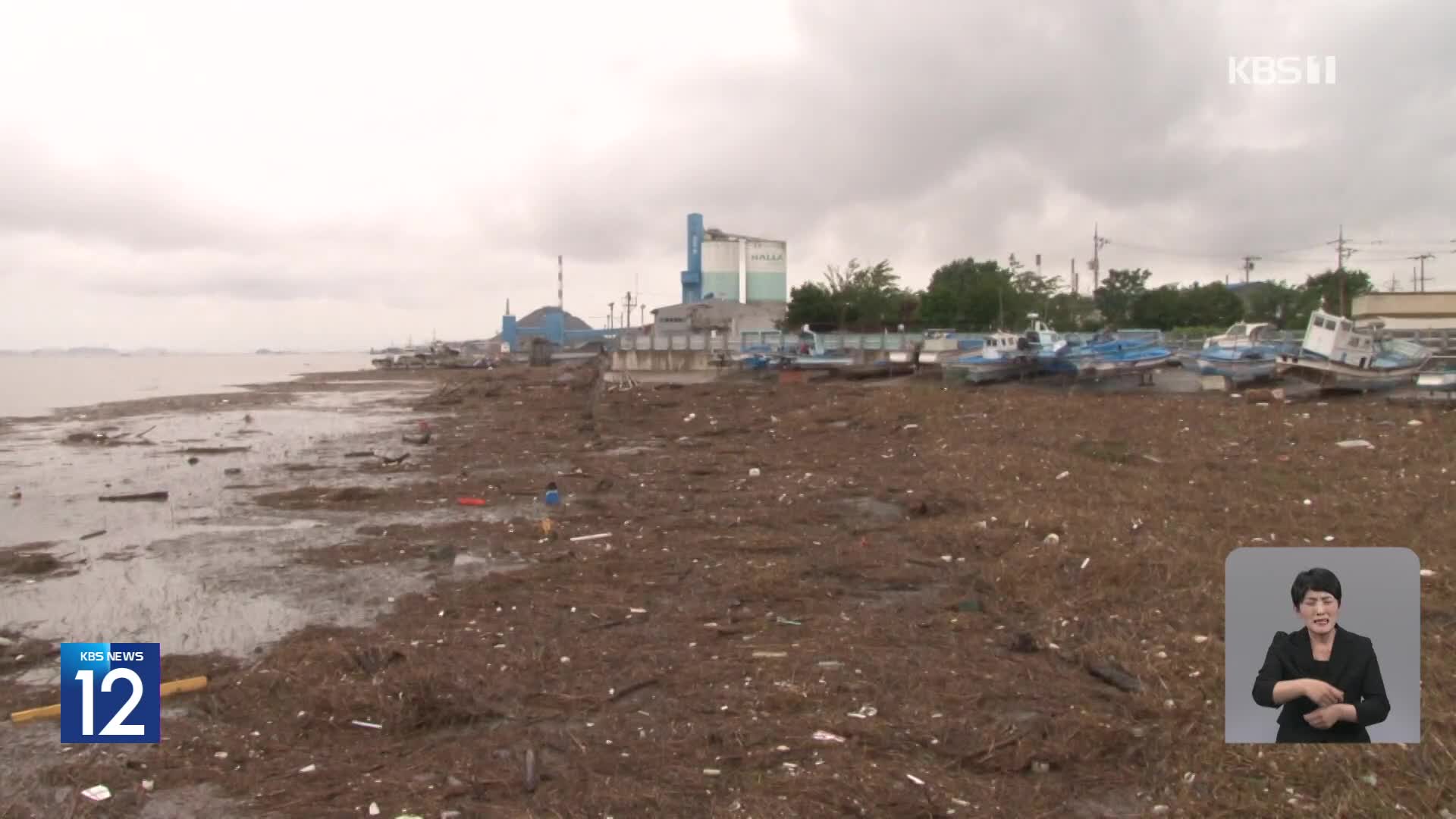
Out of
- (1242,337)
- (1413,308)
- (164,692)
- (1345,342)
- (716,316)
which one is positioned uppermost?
(716,316)

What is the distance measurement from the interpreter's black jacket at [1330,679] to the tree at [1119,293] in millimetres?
64195

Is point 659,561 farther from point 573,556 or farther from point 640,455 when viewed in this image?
point 640,455

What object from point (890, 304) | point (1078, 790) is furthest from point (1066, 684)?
point (890, 304)

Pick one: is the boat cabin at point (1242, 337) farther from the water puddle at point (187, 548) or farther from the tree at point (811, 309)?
the tree at point (811, 309)

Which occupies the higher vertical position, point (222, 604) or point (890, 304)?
point (890, 304)

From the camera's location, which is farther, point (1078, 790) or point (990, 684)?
point (990, 684)

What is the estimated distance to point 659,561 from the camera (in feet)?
26.5

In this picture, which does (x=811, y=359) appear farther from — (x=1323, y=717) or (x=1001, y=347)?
(x=1323, y=717)

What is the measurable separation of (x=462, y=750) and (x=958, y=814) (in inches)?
89.1

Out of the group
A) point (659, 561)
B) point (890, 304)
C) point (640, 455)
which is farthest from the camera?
point (890, 304)

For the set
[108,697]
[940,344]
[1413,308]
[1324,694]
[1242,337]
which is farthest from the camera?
[940,344]

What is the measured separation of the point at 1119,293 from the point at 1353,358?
4815 centimetres

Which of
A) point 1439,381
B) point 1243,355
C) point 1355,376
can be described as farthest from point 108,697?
point 1243,355

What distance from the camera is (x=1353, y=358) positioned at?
21.3 m
